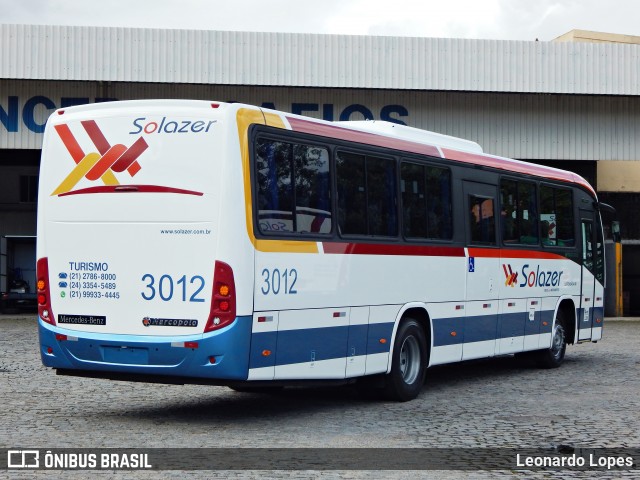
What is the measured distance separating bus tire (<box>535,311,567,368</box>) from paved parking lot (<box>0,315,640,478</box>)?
0.55m

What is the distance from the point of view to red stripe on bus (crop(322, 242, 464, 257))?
39.1 ft

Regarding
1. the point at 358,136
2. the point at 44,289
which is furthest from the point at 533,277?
the point at 44,289

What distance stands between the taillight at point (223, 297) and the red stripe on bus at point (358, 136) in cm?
183

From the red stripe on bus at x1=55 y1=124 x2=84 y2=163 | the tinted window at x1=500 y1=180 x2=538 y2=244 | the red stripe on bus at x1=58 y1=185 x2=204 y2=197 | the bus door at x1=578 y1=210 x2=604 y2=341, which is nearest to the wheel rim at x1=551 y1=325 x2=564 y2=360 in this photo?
the bus door at x1=578 y1=210 x2=604 y2=341

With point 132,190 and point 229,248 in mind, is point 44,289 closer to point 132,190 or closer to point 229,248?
point 132,190

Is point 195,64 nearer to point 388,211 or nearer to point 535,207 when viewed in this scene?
point 535,207

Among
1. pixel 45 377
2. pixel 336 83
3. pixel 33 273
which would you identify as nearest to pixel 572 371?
pixel 45 377

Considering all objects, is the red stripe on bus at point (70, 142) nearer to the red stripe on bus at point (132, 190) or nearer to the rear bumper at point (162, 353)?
the red stripe on bus at point (132, 190)

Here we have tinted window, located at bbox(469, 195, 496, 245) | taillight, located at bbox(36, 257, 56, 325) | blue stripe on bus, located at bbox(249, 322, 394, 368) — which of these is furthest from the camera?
tinted window, located at bbox(469, 195, 496, 245)

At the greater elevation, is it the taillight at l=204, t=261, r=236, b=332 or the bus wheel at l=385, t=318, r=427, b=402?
the taillight at l=204, t=261, r=236, b=332

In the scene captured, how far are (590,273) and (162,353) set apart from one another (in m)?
10.3

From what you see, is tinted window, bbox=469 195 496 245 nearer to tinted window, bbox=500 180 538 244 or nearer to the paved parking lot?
tinted window, bbox=500 180 538 244

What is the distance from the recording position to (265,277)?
10.8 m

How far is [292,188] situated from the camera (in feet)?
37.1
